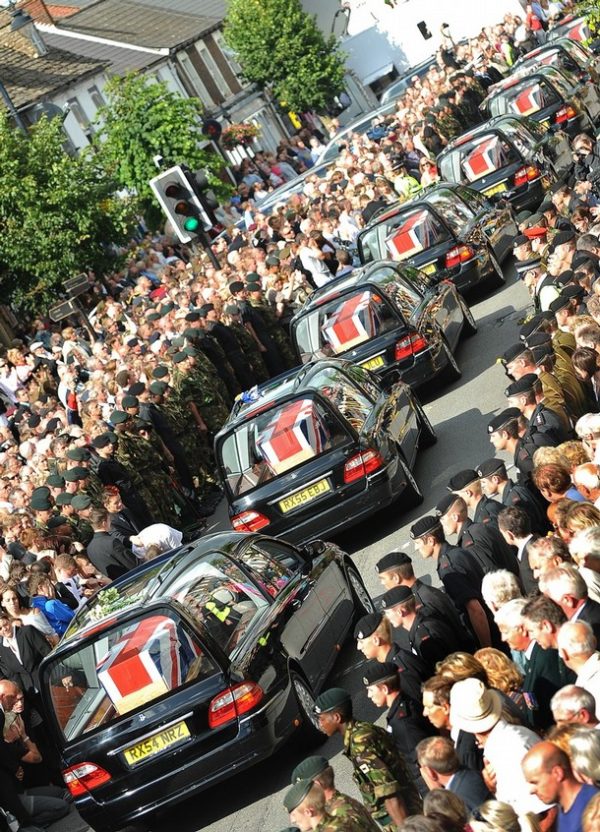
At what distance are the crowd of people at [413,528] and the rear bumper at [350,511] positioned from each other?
112cm

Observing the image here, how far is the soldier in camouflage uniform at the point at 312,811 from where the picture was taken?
6781 mm

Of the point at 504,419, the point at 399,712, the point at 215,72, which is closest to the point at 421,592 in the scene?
the point at 399,712

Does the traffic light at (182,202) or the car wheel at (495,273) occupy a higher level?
the traffic light at (182,202)

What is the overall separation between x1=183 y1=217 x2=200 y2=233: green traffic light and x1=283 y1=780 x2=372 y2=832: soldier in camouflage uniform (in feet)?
42.7

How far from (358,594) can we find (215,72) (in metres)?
64.7

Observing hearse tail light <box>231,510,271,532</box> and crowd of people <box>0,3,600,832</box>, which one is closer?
crowd of people <box>0,3,600,832</box>

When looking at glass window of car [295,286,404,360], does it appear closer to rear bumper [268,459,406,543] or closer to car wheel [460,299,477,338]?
car wheel [460,299,477,338]

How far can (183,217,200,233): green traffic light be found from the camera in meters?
19.3

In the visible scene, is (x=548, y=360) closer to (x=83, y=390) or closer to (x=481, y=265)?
(x=481, y=265)

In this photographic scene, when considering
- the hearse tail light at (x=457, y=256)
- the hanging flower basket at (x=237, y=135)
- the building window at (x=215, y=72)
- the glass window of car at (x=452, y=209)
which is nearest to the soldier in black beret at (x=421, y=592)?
the hearse tail light at (x=457, y=256)

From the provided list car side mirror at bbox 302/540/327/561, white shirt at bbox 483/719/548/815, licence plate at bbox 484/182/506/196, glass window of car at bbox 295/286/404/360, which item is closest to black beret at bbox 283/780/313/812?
white shirt at bbox 483/719/548/815

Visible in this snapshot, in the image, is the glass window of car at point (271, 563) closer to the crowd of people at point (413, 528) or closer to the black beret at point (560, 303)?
the crowd of people at point (413, 528)

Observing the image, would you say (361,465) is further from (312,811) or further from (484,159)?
(484,159)

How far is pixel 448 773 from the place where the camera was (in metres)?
6.68
